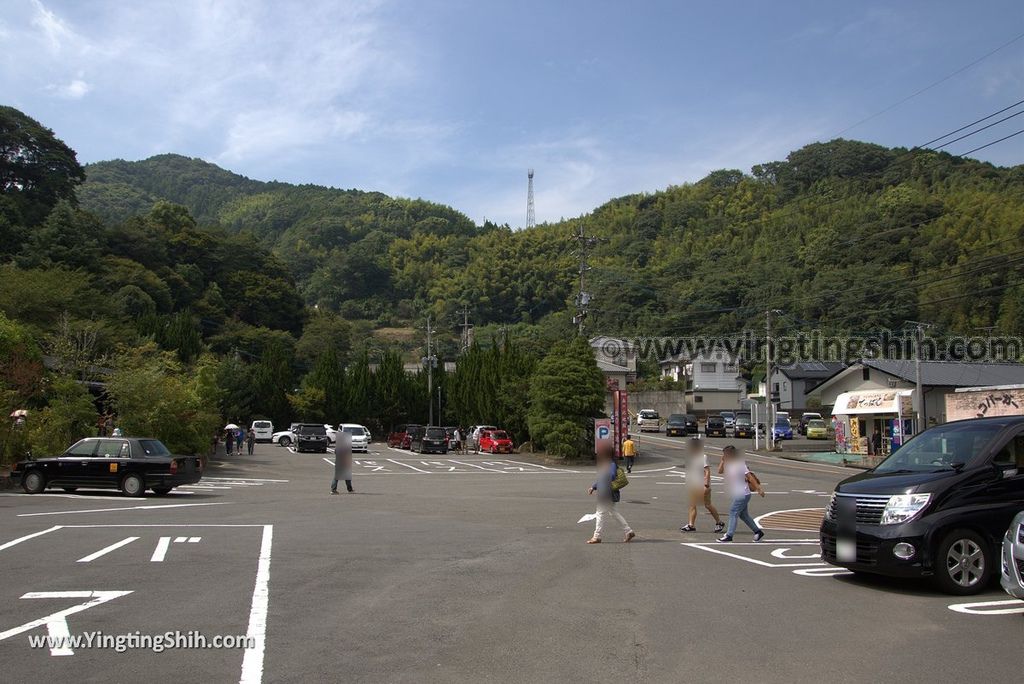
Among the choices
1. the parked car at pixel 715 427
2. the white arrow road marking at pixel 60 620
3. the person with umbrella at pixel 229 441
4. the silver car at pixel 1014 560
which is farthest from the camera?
the parked car at pixel 715 427

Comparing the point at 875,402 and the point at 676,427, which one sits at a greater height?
the point at 875,402

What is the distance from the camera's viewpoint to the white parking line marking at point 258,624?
5.99 meters

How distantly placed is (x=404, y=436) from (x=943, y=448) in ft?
168

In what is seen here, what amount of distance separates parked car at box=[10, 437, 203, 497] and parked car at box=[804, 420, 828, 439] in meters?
50.6

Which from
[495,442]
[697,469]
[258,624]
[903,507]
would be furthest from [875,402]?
[258,624]

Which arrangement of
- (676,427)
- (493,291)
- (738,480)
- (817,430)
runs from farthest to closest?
(493,291), (676,427), (817,430), (738,480)

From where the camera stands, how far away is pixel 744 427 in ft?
203

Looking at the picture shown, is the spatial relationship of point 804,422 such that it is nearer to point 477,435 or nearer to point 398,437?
point 477,435

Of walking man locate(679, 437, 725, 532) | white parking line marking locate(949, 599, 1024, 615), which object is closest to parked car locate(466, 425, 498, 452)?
walking man locate(679, 437, 725, 532)

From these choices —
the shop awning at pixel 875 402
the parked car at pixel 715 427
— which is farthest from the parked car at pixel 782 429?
the shop awning at pixel 875 402

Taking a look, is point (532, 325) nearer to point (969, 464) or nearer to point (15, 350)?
point (15, 350)

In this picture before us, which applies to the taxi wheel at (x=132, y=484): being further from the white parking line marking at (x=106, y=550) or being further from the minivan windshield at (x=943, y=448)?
the minivan windshield at (x=943, y=448)

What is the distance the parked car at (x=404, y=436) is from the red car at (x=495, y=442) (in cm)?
531

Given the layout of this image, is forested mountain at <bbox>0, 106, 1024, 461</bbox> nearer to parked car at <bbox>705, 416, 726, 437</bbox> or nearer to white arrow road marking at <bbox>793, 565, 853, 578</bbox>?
parked car at <bbox>705, 416, 726, 437</bbox>
